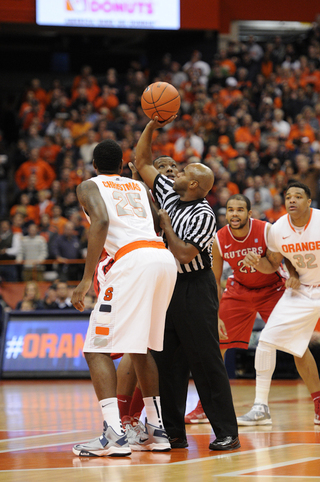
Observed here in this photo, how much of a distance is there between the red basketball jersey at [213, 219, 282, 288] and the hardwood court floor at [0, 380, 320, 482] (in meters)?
1.39

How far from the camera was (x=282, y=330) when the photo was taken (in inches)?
266

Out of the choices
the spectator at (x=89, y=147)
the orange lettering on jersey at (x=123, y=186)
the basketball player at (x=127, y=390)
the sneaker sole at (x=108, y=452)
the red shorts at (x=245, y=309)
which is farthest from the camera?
the spectator at (x=89, y=147)

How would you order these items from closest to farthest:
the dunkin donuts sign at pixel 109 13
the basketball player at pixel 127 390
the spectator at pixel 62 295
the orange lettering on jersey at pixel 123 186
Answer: the orange lettering on jersey at pixel 123 186, the basketball player at pixel 127 390, the spectator at pixel 62 295, the dunkin donuts sign at pixel 109 13

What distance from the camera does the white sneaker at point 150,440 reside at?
5074 millimetres

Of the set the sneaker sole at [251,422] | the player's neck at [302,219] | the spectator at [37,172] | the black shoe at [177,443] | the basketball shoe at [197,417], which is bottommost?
the basketball shoe at [197,417]

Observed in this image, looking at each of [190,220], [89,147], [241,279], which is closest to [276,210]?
[89,147]

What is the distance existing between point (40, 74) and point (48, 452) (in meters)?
19.6

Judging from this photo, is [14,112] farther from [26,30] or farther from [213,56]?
[213,56]

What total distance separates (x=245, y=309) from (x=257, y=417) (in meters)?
1.25

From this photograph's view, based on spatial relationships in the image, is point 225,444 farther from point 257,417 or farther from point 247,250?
point 247,250

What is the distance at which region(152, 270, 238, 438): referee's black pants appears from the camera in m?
5.18

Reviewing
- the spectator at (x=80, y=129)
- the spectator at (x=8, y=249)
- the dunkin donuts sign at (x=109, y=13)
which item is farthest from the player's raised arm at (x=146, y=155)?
the dunkin donuts sign at (x=109, y=13)

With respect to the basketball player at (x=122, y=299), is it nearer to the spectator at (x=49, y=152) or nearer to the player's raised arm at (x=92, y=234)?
the player's raised arm at (x=92, y=234)

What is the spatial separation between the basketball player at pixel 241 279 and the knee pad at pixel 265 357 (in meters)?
0.50
